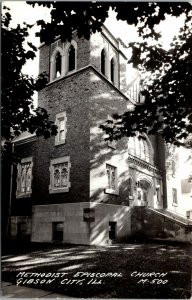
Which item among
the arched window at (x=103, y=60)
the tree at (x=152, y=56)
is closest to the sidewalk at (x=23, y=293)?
the tree at (x=152, y=56)

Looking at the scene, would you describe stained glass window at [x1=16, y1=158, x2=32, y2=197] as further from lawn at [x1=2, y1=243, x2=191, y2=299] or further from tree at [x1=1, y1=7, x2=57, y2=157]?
lawn at [x1=2, y1=243, x2=191, y2=299]

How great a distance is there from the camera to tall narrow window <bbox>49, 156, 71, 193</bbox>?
48.8ft

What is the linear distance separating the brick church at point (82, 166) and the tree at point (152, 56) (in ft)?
19.3

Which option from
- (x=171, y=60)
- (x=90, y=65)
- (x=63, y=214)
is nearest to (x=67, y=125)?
(x=90, y=65)

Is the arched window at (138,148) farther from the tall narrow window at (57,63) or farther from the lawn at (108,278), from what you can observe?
the lawn at (108,278)

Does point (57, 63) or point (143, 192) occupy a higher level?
point (57, 63)

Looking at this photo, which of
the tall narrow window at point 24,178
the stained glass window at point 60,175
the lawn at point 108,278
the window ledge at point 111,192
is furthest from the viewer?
the tall narrow window at point 24,178

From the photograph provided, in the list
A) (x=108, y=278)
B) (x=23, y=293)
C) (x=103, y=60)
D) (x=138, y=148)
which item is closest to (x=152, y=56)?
(x=108, y=278)

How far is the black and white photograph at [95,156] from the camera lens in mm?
6336

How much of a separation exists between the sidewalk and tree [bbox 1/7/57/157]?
453 cm

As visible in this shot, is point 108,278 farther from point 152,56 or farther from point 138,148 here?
point 138,148

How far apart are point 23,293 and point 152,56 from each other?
616cm

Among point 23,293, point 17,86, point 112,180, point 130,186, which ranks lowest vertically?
point 23,293

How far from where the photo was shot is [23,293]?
548 centimetres
